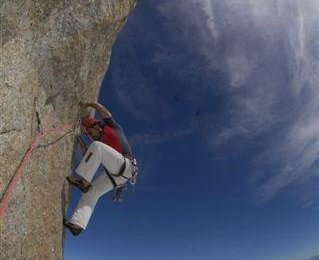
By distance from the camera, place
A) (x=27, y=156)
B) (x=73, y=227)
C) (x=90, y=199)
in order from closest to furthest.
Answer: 1. (x=27, y=156)
2. (x=73, y=227)
3. (x=90, y=199)

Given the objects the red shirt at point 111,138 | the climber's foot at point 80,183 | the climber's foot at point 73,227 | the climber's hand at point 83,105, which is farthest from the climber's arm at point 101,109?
the climber's foot at point 73,227

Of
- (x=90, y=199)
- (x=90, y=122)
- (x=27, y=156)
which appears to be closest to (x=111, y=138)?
(x=90, y=122)

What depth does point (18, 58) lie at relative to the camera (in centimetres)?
926

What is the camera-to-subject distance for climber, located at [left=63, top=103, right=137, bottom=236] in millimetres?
11516

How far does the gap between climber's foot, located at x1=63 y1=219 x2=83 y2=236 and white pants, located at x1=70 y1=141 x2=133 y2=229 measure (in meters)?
0.08

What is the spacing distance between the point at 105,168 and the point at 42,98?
278cm

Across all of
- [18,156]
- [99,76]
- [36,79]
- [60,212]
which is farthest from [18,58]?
[99,76]

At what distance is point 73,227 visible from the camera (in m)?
11.4

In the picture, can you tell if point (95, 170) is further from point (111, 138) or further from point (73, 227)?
point (73, 227)

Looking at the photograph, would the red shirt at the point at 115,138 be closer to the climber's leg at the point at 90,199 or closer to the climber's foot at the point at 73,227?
the climber's leg at the point at 90,199

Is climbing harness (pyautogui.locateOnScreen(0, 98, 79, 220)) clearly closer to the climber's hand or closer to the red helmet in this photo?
the red helmet

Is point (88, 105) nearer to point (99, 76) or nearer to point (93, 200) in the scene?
point (99, 76)

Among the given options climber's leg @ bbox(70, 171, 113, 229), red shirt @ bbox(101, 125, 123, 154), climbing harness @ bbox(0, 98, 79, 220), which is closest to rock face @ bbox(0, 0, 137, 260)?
climbing harness @ bbox(0, 98, 79, 220)

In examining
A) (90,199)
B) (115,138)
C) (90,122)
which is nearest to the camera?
(90,199)
